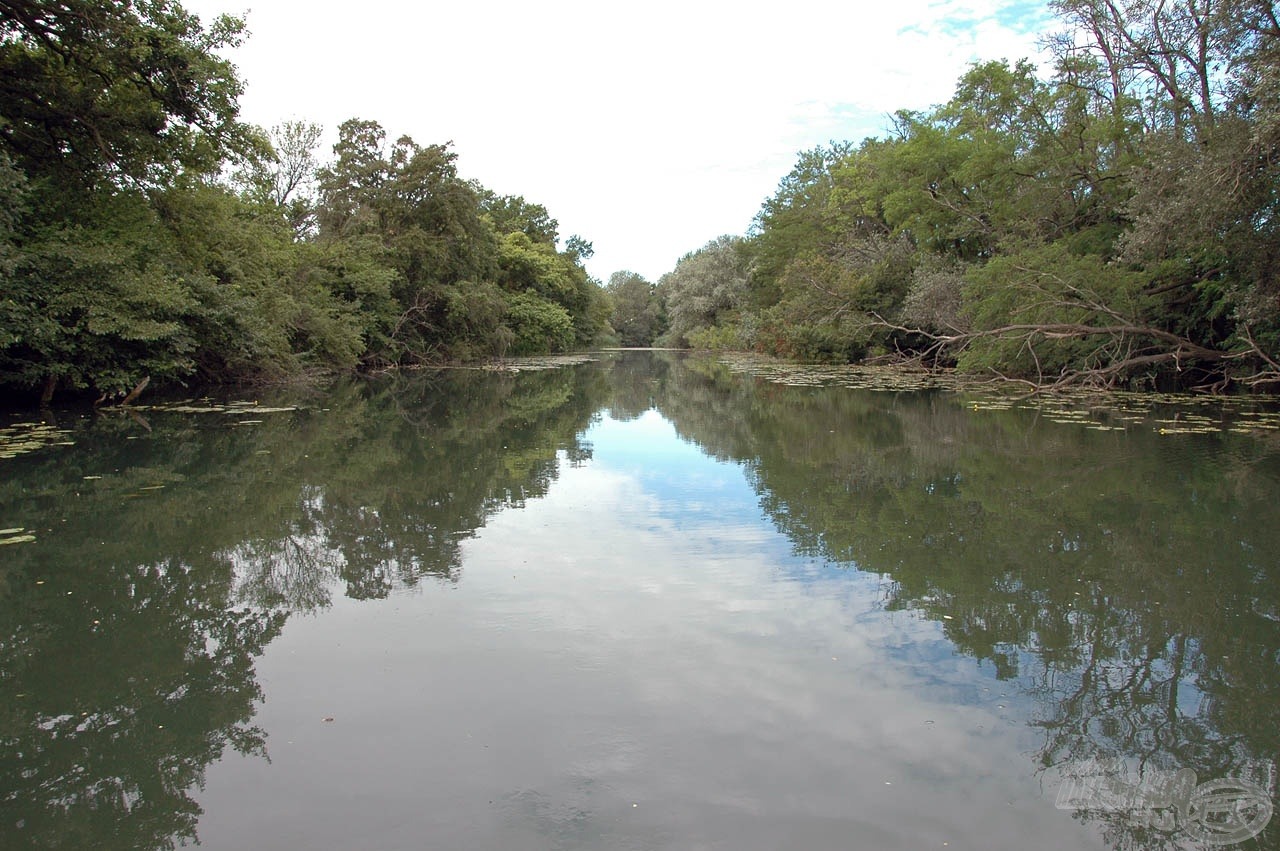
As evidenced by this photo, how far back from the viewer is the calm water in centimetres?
292

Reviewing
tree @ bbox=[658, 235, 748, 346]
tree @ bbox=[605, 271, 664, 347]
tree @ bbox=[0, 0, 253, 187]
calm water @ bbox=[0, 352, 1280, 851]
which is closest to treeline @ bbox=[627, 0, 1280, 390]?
calm water @ bbox=[0, 352, 1280, 851]

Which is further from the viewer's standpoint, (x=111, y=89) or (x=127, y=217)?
(x=127, y=217)

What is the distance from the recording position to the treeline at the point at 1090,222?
13.1 metres

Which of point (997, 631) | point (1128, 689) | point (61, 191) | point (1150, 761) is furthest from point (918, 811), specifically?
point (61, 191)

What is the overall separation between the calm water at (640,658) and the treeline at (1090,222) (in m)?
6.49

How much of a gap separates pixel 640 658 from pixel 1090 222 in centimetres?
2070

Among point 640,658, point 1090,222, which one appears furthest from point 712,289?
point 640,658

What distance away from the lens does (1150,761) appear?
128 inches

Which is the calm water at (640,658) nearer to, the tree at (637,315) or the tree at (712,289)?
the tree at (712,289)

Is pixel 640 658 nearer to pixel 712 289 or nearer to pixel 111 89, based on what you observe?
pixel 111 89

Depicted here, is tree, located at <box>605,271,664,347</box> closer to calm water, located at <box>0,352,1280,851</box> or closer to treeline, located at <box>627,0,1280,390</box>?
treeline, located at <box>627,0,1280,390</box>

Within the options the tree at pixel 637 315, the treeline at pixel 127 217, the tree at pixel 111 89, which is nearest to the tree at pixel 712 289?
the tree at pixel 637 315

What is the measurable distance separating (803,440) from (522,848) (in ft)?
32.0

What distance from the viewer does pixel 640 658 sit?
166 inches
